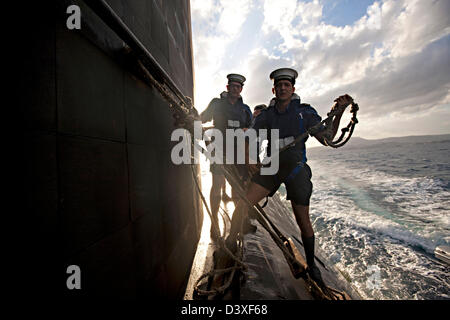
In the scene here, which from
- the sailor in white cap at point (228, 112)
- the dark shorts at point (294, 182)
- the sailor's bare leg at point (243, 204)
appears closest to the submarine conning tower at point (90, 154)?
the sailor's bare leg at point (243, 204)

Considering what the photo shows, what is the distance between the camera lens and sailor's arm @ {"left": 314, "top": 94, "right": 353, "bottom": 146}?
2.36m

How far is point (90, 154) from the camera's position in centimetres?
103

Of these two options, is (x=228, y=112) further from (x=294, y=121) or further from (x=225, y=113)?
(x=294, y=121)

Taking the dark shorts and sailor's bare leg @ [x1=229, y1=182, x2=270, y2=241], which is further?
sailor's bare leg @ [x1=229, y1=182, x2=270, y2=241]

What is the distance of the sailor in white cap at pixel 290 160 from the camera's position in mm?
2622

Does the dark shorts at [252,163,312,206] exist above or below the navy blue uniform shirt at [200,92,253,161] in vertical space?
below

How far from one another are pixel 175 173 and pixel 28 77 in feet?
6.50

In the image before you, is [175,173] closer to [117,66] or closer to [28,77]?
[117,66]

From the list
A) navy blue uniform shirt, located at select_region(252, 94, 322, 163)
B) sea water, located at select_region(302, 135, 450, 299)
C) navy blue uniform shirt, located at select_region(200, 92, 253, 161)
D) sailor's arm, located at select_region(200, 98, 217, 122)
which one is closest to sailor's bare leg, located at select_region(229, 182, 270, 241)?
navy blue uniform shirt, located at select_region(252, 94, 322, 163)

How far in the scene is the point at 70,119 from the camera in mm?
905

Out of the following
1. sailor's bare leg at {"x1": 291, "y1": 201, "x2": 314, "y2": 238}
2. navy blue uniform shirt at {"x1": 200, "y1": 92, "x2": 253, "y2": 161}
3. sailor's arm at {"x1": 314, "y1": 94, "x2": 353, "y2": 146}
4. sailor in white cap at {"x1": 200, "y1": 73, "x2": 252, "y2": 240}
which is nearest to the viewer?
sailor's arm at {"x1": 314, "y1": 94, "x2": 353, "y2": 146}

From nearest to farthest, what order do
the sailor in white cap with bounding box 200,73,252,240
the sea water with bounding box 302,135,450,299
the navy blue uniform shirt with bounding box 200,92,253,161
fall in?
the sailor in white cap with bounding box 200,73,252,240
the navy blue uniform shirt with bounding box 200,92,253,161
the sea water with bounding box 302,135,450,299

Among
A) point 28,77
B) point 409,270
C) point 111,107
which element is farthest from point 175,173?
point 409,270

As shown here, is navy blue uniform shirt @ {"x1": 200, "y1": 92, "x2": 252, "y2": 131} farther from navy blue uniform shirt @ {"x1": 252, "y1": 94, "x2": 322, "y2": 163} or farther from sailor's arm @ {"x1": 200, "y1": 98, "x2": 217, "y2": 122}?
navy blue uniform shirt @ {"x1": 252, "y1": 94, "x2": 322, "y2": 163}
